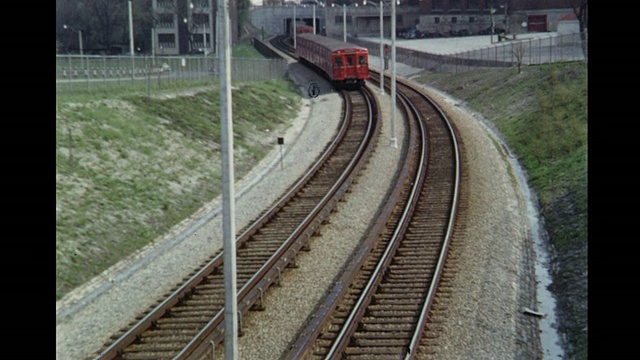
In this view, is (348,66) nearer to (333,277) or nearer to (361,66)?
(361,66)

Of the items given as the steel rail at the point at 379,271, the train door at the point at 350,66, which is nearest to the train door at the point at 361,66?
the train door at the point at 350,66

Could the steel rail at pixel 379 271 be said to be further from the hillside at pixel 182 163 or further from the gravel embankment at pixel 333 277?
the hillside at pixel 182 163

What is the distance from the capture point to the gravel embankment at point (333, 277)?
Answer: 40.0 ft

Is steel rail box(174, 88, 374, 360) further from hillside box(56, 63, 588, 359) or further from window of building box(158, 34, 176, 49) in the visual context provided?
window of building box(158, 34, 176, 49)

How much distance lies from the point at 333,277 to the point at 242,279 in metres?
1.70

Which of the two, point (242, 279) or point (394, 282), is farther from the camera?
point (242, 279)

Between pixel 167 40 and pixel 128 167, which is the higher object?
pixel 167 40

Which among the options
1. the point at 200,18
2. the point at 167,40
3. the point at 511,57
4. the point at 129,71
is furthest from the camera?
the point at 167,40

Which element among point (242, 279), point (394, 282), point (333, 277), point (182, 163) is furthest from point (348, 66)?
point (394, 282)

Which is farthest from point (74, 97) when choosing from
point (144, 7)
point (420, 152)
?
point (144, 7)

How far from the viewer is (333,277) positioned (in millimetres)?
15094

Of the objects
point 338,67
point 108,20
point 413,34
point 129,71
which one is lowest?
point 129,71
